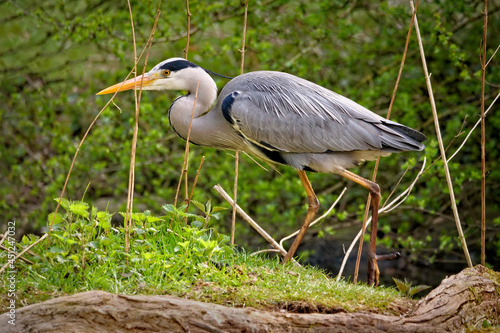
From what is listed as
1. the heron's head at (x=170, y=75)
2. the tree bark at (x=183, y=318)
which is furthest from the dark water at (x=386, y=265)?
the tree bark at (x=183, y=318)

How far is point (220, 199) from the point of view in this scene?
7.34 m

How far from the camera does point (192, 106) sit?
4.59 meters

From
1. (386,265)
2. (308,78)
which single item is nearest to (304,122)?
(308,78)

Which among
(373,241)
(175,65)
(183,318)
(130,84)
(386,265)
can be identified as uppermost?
(175,65)

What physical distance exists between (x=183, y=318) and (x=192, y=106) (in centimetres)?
213

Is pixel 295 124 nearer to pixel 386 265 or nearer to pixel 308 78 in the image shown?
pixel 308 78

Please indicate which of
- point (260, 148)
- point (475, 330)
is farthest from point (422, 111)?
point (475, 330)

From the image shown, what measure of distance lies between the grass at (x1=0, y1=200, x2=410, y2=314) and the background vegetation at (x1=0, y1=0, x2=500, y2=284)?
2.60 metres

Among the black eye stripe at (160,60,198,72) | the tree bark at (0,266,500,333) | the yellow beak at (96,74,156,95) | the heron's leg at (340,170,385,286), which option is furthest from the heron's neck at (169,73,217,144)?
the tree bark at (0,266,500,333)

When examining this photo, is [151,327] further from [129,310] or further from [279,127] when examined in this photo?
[279,127]

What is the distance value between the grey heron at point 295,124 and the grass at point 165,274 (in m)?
0.63

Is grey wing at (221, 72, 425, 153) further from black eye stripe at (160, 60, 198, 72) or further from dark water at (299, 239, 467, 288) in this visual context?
dark water at (299, 239, 467, 288)

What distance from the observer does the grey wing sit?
14.0 feet

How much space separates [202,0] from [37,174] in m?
2.91
